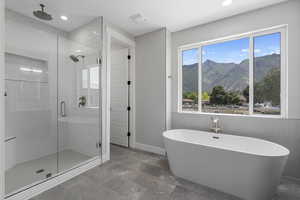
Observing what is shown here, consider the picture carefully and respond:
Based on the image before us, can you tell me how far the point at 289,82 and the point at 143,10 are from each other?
252cm

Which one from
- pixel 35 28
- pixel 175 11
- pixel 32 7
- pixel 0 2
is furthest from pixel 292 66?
pixel 35 28

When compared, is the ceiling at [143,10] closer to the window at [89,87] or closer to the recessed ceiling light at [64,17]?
the recessed ceiling light at [64,17]

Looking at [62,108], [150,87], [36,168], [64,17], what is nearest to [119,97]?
[150,87]

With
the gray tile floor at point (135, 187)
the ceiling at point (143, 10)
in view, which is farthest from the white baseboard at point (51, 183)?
the ceiling at point (143, 10)

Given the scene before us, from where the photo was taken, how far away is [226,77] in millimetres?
2656

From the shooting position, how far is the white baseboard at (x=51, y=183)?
5.11ft

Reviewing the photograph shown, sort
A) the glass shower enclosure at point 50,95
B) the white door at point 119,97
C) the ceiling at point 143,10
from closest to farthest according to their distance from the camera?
the ceiling at point 143,10
the glass shower enclosure at point 50,95
the white door at point 119,97

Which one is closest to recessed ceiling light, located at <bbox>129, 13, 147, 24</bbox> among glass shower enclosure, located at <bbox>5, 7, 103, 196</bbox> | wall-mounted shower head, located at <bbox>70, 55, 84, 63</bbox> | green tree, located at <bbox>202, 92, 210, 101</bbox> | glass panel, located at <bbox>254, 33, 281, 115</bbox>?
glass shower enclosure, located at <bbox>5, 7, 103, 196</bbox>

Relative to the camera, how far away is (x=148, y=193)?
5.56 feet

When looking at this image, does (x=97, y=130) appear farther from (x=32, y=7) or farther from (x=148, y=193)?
(x=32, y=7)

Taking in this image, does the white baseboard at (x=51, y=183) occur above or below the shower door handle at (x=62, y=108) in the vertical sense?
below

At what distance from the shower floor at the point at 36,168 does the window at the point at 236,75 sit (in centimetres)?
237

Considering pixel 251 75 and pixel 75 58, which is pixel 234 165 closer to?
pixel 251 75

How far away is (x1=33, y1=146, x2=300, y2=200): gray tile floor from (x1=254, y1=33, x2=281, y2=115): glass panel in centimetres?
112
